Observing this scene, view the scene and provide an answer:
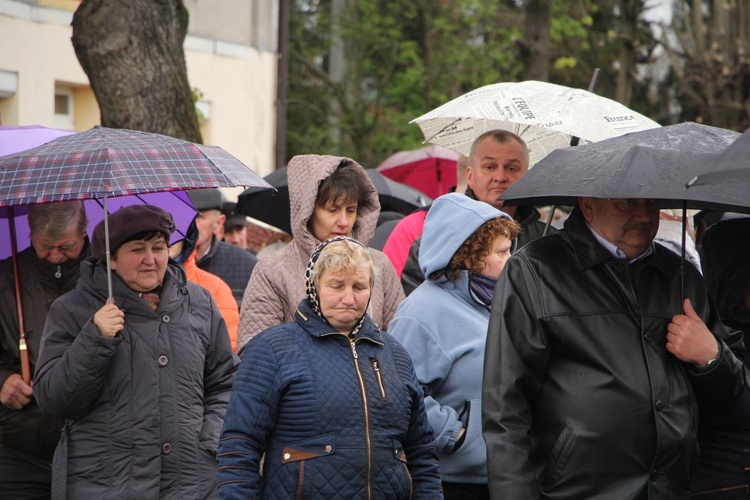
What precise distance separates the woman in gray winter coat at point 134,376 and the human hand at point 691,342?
1.88 m

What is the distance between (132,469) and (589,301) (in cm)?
188

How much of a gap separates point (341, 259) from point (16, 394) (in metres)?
1.78

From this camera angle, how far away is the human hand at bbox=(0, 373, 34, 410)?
4.89 m

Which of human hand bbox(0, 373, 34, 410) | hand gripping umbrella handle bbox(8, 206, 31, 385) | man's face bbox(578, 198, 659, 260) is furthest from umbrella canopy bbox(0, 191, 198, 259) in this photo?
man's face bbox(578, 198, 659, 260)

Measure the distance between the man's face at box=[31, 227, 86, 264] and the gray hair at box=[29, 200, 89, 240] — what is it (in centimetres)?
1

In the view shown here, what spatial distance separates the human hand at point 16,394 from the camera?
4891mm

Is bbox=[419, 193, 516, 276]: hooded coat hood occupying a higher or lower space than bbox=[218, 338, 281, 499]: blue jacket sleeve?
higher

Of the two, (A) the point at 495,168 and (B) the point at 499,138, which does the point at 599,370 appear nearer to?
(A) the point at 495,168

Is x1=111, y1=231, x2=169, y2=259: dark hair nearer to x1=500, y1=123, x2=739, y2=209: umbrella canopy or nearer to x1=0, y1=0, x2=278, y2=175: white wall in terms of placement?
x1=500, y1=123, x2=739, y2=209: umbrella canopy

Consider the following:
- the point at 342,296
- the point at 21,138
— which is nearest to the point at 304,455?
the point at 342,296

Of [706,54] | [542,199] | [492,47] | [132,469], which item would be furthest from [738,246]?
[706,54]

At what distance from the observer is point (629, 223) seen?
381 cm

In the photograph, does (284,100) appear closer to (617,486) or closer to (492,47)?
(492,47)

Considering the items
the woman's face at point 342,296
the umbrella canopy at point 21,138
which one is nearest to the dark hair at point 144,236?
the umbrella canopy at point 21,138
